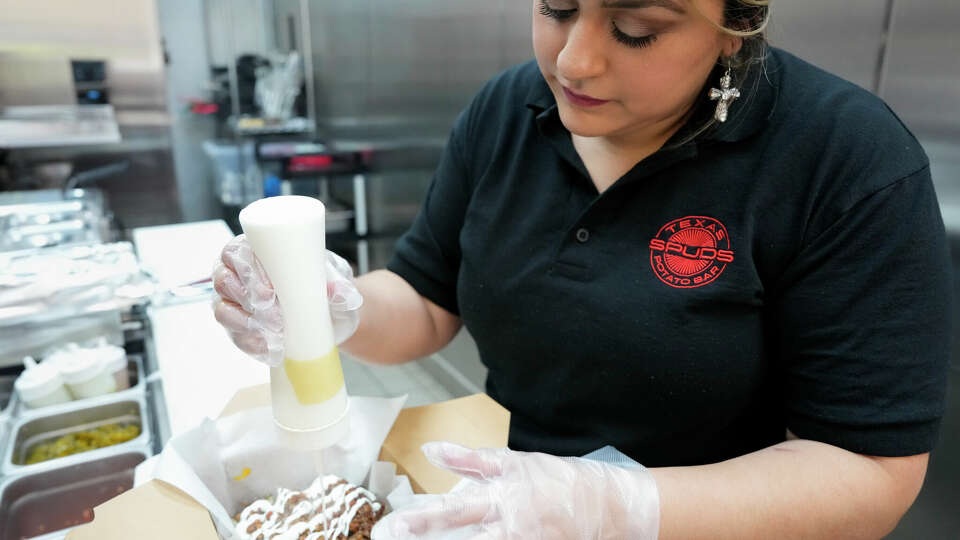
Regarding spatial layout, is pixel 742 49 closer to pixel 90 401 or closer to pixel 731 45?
pixel 731 45

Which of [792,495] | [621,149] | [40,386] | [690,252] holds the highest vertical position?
[621,149]

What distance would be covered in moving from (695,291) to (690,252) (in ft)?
0.18

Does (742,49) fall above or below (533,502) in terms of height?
above

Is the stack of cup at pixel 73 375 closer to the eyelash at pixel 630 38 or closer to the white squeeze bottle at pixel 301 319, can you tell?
the white squeeze bottle at pixel 301 319

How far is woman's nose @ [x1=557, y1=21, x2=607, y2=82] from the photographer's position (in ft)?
2.65

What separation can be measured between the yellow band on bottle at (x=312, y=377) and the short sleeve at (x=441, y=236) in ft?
1.34

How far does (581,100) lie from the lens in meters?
0.88

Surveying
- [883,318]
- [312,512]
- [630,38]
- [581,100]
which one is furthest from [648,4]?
[312,512]

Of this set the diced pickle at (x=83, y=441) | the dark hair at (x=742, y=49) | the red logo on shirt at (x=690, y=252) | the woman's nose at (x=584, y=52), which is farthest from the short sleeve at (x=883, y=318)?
the diced pickle at (x=83, y=441)

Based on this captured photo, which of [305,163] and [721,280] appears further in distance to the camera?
[305,163]

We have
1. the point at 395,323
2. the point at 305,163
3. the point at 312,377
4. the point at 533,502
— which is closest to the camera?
the point at 533,502

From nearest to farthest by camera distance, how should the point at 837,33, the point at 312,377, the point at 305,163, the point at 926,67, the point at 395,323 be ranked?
1. the point at 312,377
2. the point at 395,323
3. the point at 926,67
4. the point at 837,33
5. the point at 305,163

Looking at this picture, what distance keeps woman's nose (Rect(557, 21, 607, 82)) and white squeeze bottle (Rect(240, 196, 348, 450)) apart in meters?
0.35

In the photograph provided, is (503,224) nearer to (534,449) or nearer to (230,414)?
Result: (534,449)
